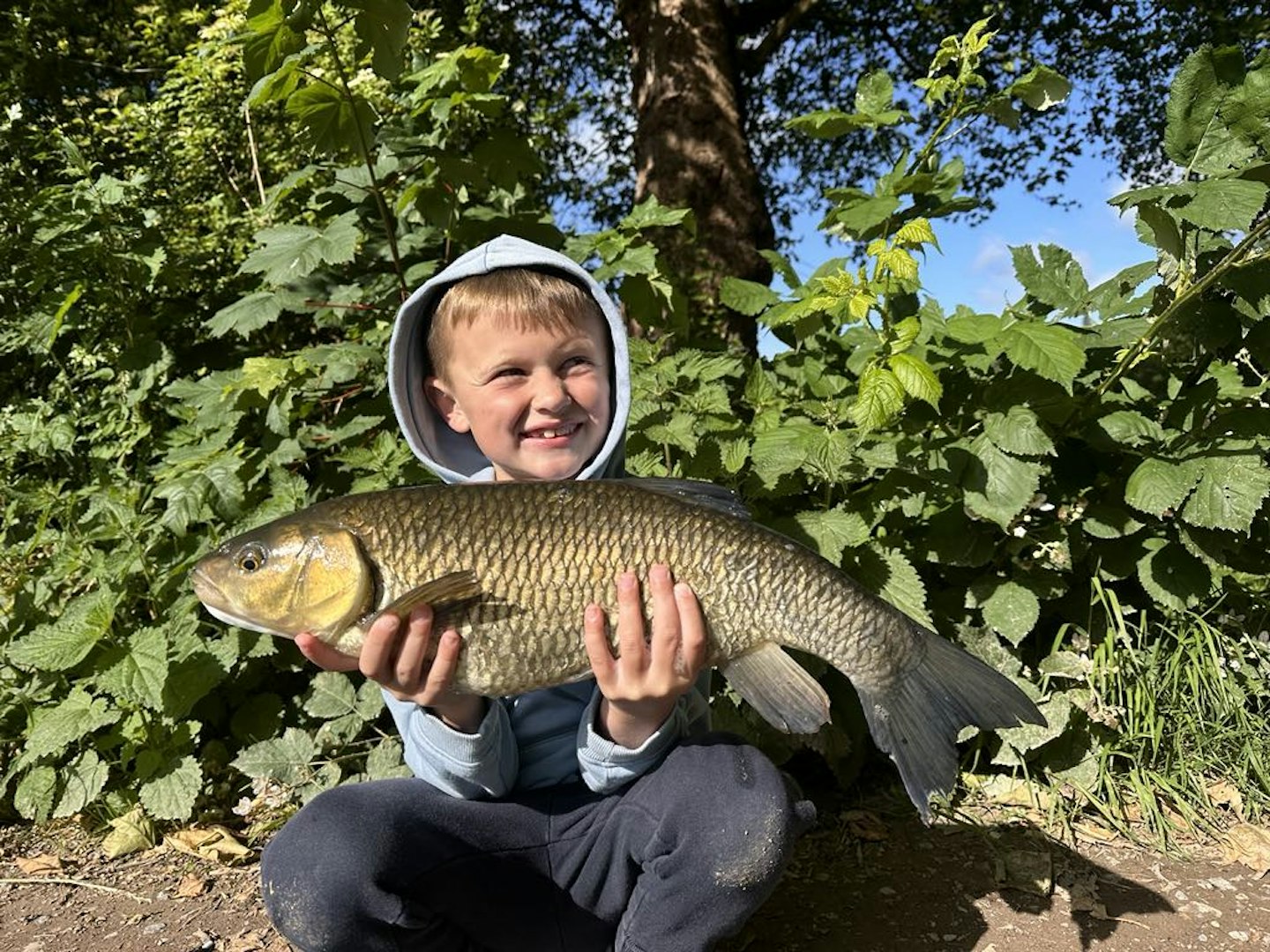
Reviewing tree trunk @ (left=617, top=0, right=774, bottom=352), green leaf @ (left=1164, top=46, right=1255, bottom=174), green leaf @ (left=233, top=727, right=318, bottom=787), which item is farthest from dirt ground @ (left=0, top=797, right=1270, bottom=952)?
tree trunk @ (left=617, top=0, right=774, bottom=352)

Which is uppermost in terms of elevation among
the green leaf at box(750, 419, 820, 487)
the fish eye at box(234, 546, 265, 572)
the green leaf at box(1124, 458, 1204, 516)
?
the fish eye at box(234, 546, 265, 572)

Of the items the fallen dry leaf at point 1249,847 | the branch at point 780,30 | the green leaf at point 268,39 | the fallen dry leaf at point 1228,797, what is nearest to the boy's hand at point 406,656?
the green leaf at point 268,39

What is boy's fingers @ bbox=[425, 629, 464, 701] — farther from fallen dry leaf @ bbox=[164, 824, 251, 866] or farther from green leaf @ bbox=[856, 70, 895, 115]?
green leaf @ bbox=[856, 70, 895, 115]

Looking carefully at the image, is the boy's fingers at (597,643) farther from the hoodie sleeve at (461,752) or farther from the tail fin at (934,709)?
the tail fin at (934,709)

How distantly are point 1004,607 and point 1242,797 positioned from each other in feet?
2.60

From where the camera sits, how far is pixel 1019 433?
7.74 ft

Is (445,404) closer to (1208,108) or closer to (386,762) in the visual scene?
(386,762)

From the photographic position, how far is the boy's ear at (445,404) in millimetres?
2082

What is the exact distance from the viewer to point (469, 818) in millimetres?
1799

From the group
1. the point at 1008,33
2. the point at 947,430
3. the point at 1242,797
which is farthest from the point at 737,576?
the point at 1008,33

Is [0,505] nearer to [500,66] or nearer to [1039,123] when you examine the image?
[500,66]

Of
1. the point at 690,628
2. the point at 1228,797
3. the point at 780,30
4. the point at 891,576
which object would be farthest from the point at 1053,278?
the point at 780,30

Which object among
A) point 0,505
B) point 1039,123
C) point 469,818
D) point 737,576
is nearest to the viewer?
point 737,576

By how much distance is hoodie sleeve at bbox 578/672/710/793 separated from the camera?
68.8 inches
